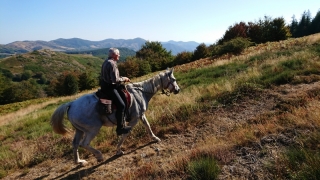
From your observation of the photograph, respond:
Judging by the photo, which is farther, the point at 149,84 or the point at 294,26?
the point at 294,26

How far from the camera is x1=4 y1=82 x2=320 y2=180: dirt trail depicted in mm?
4223

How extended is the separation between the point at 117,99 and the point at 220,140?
2876 mm

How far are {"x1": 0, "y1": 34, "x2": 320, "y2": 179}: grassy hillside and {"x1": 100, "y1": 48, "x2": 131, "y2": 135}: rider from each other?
1256mm

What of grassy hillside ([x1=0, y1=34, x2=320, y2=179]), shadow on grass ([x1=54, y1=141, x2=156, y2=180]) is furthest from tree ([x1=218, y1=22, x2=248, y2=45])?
shadow on grass ([x1=54, y1=141, x2=156, y2=180])

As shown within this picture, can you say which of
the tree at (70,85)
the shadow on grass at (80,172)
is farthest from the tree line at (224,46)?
the shadow on grass at (80,172)

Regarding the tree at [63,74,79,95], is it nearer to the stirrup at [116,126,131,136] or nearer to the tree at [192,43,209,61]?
the tree at [192,43,209,61]

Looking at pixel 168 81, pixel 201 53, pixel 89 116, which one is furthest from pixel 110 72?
pixel 201 53

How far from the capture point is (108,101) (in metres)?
5.70

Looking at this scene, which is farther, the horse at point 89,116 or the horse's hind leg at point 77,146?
the horse's hind leg at point 77,146

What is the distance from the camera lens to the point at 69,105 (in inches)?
235

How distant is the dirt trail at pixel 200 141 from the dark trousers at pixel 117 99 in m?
1.18

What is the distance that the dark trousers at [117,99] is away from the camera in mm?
5793

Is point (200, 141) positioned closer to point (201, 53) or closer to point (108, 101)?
point (108, 101)

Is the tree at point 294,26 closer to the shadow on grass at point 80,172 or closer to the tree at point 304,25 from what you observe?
the tree at point 304,25
